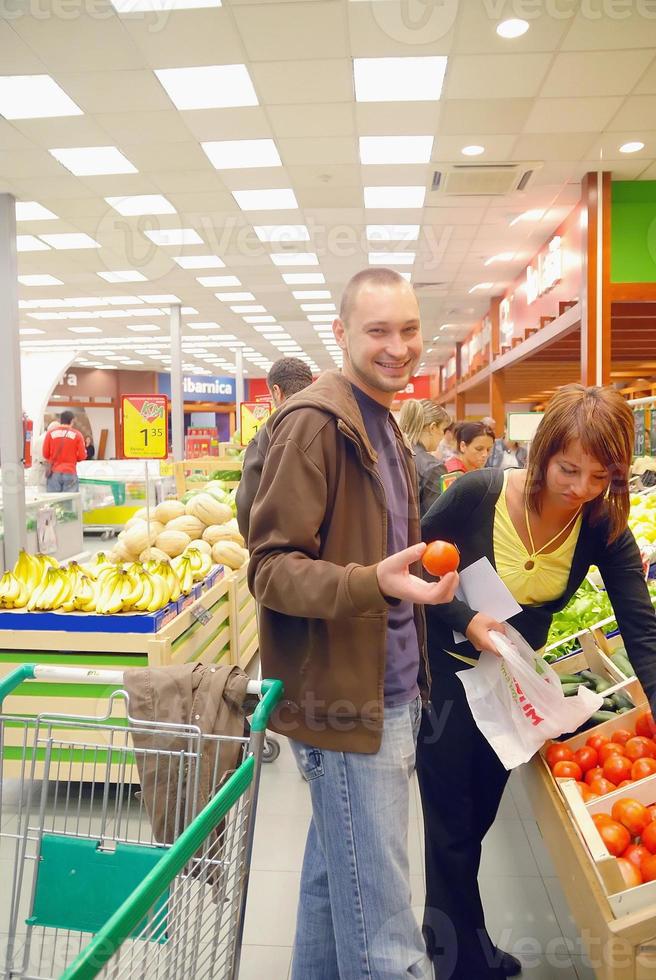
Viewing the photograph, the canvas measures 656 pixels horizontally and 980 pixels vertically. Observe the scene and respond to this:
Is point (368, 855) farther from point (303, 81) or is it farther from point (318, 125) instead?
point (318, 125)

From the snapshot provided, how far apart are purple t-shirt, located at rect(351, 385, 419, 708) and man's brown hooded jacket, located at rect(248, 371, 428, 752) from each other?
0.08 meters

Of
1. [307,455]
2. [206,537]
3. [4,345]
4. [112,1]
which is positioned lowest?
[206,537]

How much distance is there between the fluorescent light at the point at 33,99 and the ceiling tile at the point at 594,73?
3.44 m

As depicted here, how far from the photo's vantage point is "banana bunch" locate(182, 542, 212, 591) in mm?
4043

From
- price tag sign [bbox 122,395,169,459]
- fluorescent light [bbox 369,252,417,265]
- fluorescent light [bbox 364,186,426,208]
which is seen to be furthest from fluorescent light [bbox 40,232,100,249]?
price tag sign [bbox 122,395,169,459]

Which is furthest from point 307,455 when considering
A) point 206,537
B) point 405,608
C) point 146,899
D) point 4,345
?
point 4,345

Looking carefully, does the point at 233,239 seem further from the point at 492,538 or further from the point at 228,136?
the point at 492,538

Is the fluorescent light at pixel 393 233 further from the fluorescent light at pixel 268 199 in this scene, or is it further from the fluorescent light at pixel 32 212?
the fluorescent light at pixel 32 212

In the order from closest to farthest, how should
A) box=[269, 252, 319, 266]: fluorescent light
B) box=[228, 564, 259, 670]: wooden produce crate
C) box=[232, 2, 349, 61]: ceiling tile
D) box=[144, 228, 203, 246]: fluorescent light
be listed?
1. box=[232, 2, 349, 61]: ceiling tile
2. box=[228, 564, 259, 670]: wooden produce crate
3. box=[144, 228, 203, 246]: fluorescent light
4. box=[269, 252, 319, 266]: fluorescent light

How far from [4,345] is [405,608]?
20.8 ft

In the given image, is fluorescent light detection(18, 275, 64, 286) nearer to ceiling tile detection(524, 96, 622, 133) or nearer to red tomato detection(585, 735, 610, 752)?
ceiling tile detection(524, 96, 622, 133)

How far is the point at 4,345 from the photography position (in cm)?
675

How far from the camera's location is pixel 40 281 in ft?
36.6

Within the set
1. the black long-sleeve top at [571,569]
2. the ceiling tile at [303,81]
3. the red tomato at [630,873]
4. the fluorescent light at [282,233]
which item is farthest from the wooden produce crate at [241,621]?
the fluorescent light at [282,233]
